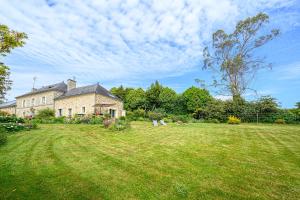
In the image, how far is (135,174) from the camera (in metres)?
3.98

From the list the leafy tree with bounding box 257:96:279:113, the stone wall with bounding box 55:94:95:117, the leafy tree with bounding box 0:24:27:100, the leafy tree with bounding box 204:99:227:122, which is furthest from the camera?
the stone wall with bounding box 55:94:95:117

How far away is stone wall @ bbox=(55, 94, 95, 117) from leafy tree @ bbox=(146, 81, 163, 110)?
9.19m

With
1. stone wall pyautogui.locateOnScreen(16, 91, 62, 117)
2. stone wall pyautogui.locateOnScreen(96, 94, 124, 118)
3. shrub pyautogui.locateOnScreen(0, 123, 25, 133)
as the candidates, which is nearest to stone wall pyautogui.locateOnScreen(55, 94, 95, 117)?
stone wall pyautogui.locateOnScreen(96, 94, 124, 118)

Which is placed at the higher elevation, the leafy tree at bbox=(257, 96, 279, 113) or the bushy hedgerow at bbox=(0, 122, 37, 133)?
the leafy tree at bbox=(257, 96, 279, 113)

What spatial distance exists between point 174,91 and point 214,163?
26448 mm

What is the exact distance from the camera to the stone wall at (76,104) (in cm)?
2380

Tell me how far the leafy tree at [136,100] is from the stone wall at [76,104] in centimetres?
821

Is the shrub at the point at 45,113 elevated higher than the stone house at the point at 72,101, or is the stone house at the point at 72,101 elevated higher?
the stone house at the point at 72,101

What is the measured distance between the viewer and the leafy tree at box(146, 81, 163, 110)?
95.2 feet

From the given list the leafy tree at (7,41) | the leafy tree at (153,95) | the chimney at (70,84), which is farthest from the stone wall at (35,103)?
the leafy tree at (7,41)

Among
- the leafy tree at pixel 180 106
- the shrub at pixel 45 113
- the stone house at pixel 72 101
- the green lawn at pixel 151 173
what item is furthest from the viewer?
the leafy tree at pixel 180 106

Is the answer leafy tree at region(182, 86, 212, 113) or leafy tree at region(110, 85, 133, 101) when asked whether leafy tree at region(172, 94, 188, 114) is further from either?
leafy tree at region(110, 85, 133, 101)

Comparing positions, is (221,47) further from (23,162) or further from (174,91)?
(23,162)

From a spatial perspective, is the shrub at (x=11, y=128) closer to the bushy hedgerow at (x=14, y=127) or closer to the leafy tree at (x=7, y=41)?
the bushy hedgerow at (x=14, y=127)
